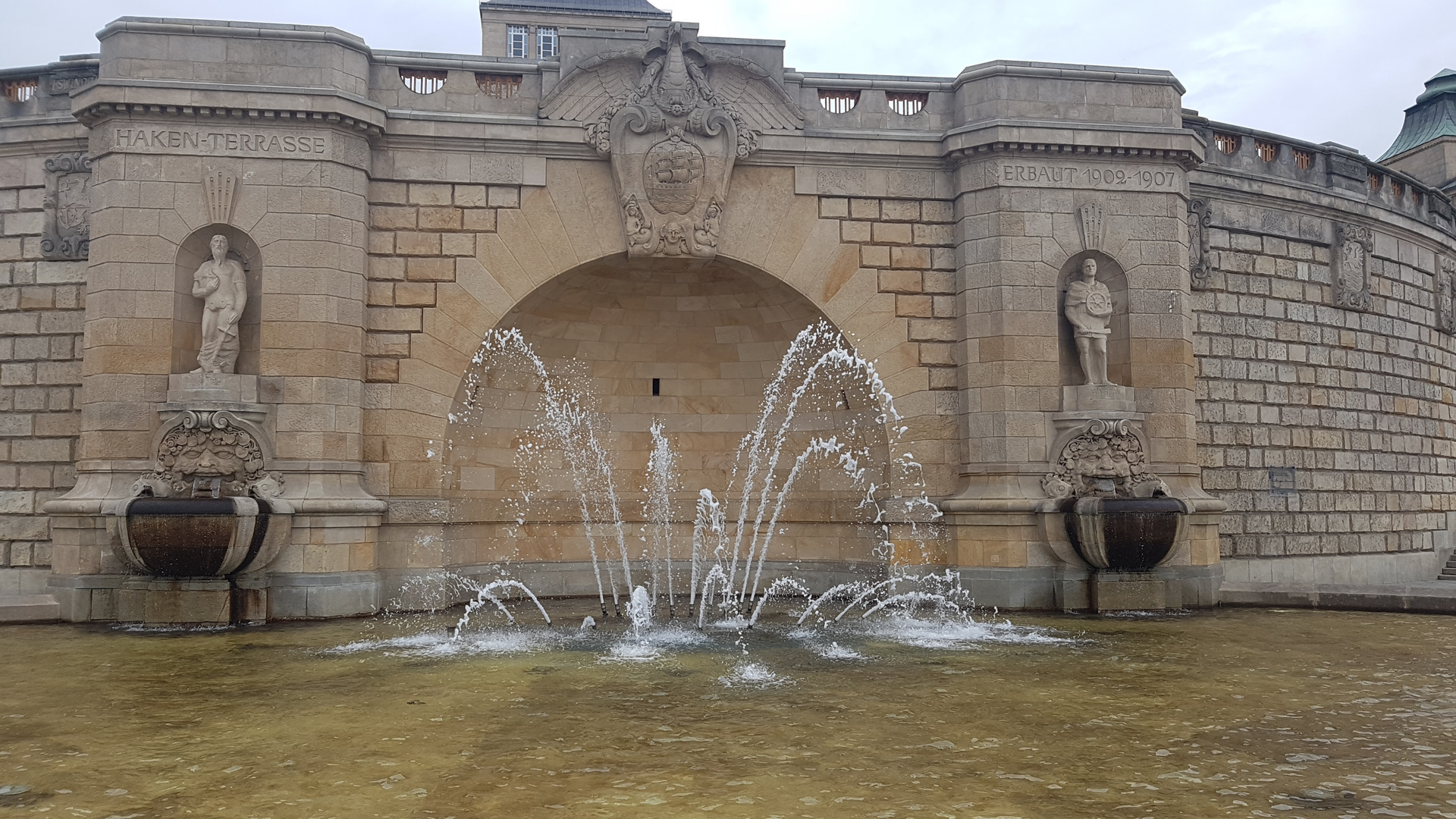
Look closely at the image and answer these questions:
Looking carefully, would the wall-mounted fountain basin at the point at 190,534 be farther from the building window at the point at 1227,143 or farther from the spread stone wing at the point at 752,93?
the building window at the point at 1227,143

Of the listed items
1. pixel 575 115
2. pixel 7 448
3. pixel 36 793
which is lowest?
pixel 36 793

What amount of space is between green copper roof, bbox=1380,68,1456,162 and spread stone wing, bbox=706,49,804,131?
15.8 metres

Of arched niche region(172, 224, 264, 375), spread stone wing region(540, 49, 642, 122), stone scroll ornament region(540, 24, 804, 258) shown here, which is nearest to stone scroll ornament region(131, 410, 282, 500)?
arched niche region(172, 224, 264, 375)

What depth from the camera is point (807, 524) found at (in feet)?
48.2

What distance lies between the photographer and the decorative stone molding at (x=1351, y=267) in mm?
15859

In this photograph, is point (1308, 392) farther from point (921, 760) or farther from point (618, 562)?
point (921, 760)

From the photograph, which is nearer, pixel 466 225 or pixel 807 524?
pixel 466 225

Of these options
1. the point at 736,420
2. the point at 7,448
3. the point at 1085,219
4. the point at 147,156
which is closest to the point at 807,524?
the point at 736,420

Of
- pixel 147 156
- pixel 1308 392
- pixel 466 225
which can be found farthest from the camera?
pixel 1308 392

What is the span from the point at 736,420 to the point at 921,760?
10014mm

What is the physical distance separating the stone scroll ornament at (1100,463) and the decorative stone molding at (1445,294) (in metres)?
9.12

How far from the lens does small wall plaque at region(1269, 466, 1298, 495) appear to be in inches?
595

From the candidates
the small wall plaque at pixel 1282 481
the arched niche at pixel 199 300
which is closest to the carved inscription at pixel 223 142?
the arched niche at pixel 199 300

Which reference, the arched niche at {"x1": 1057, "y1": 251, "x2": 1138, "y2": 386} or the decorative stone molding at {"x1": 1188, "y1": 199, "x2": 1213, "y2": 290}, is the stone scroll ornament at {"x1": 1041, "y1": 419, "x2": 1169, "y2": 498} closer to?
the arched niche at {"x1": 1057, "y1": 251, "x2": 1138, "y2": 386}
